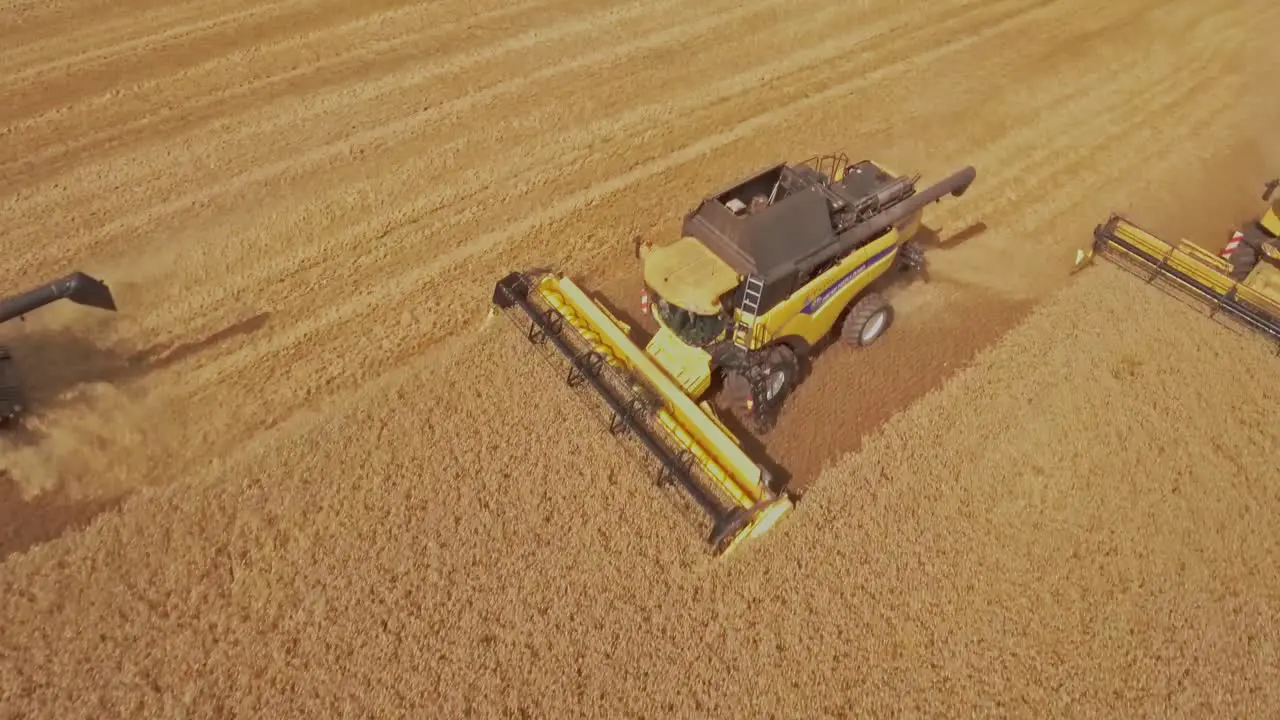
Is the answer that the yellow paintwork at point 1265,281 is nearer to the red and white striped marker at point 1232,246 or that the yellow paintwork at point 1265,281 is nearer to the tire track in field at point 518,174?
the red and white striped marker at point 1232,246

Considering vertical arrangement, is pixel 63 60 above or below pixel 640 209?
above

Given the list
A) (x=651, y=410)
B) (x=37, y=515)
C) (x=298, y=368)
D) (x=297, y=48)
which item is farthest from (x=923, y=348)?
(x=297, y=48)

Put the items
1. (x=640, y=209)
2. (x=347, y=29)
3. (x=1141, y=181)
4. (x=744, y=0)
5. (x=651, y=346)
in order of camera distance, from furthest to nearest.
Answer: (x=744, y=0)
(x=347, y=29)
(x=1141, y=181)
(x=640, y=209)
(x=651, y=346)

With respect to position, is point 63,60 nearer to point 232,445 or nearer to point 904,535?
point 232,445

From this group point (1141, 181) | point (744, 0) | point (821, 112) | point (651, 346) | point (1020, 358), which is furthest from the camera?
point (744, 0)

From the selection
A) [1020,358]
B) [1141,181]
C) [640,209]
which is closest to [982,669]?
[1020,358]

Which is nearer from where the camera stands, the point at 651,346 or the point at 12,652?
the point at 12,652
